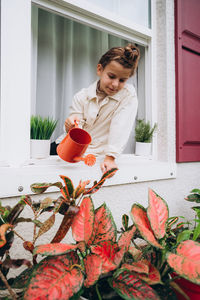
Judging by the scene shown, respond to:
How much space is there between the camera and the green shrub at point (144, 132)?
1.43m

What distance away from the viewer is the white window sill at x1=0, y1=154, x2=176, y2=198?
2.64 ft

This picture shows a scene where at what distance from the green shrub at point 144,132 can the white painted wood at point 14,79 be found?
0.76 metres

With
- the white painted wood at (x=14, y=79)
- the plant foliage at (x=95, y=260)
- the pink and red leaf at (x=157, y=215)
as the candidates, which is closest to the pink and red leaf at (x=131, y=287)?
the plant foliage at (x=95, y=260)

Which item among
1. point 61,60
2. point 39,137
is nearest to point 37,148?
point 39,137

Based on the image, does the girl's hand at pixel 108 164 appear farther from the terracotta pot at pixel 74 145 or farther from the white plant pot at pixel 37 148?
the white plant pot at pixel 37 148

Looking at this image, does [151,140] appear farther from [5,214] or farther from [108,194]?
[5,214]

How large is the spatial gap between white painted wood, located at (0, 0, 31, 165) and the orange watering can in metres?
0.20

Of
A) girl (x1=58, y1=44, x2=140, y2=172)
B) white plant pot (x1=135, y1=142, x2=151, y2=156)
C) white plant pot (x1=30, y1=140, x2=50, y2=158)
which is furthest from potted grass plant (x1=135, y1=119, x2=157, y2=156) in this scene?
white plant pot (x1=30, y1=140, x2=50, y2=158)

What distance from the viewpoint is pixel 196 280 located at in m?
0.38

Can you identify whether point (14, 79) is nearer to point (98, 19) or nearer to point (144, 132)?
point (98, 19)

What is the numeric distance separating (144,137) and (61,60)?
0.95 m

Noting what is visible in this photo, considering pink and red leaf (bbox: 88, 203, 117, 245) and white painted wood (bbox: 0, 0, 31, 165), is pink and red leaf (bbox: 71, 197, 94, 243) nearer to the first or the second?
pink and red leaf (bbox: 88, 203, 117, 245)

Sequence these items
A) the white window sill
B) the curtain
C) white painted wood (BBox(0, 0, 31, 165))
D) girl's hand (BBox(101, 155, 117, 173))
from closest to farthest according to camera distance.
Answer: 1. the white window sill
2. white painted wood (BBox(0, 0, 31, 165))
3. girl's hand (BBox(101, 155, 117, 173))
4. the curtain

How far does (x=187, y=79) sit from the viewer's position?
1501mm
